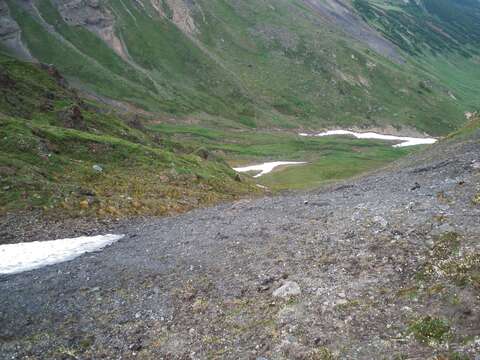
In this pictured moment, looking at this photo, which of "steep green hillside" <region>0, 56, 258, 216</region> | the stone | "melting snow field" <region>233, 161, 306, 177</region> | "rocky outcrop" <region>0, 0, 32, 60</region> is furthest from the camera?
"rocky outcrop" <region>0, 0, 32, 60</region>

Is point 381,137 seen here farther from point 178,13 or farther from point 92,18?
point 92,18

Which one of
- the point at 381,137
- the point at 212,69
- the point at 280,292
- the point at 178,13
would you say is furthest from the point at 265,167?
the point at 178,13

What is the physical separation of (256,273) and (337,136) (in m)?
135

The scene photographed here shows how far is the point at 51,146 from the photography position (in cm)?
4172

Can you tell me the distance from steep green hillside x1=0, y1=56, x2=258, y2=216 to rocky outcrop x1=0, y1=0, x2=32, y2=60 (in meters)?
98.4

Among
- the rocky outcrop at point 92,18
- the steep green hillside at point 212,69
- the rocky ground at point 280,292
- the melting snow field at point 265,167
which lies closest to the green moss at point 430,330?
the rocky ground at point 280,292

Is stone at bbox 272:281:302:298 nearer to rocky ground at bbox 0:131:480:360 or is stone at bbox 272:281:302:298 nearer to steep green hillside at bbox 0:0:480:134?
rocky ground at bbox 0:131:480:360

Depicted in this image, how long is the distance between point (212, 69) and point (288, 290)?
164m

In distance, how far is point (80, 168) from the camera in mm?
39719

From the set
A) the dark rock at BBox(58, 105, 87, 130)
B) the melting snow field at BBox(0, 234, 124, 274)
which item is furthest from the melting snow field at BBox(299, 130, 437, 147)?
the melting snow field at BBox(0, 234, 124, 274)

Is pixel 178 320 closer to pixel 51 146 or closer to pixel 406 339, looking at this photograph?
pixel 406 339

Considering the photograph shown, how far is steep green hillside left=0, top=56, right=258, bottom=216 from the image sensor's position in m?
33.2

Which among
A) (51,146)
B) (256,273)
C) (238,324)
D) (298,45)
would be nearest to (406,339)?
(238,324)

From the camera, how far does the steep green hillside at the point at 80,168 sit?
33219 mm
